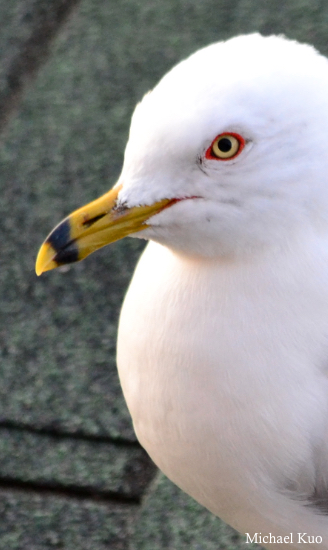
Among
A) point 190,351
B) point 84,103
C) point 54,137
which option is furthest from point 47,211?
point 190,351

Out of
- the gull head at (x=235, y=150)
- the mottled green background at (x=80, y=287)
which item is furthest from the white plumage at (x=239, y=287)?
the mottled green background at (x=80, y=287)

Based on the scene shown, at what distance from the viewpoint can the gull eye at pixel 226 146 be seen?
3.04 ft

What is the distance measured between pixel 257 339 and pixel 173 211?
0.72 feet

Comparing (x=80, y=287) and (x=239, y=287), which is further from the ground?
(x=80, y=287)

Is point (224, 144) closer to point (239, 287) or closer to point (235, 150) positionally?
point (235, 150)

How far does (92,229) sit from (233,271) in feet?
0.70

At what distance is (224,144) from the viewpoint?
0.93 metres

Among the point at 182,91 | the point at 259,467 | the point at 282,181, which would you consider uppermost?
the point at 182,91

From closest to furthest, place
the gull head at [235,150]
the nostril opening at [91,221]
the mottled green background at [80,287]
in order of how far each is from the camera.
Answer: the gull head at [235,150]
the nostril opening at [91,221]
the mottled green background at [80,287]

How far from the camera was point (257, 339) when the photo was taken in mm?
1015

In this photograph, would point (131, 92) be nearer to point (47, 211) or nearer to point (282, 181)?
point (47, 211)

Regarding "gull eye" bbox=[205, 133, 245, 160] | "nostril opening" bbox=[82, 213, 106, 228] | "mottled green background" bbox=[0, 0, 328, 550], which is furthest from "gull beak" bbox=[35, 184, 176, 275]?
"mottled green background" bbox=[0, 0, 328, 550]

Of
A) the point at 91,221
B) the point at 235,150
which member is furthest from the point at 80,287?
the point at 235,150

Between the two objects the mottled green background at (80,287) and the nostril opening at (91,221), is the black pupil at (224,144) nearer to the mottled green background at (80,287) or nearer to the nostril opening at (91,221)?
the nostril opening at (91,221)
